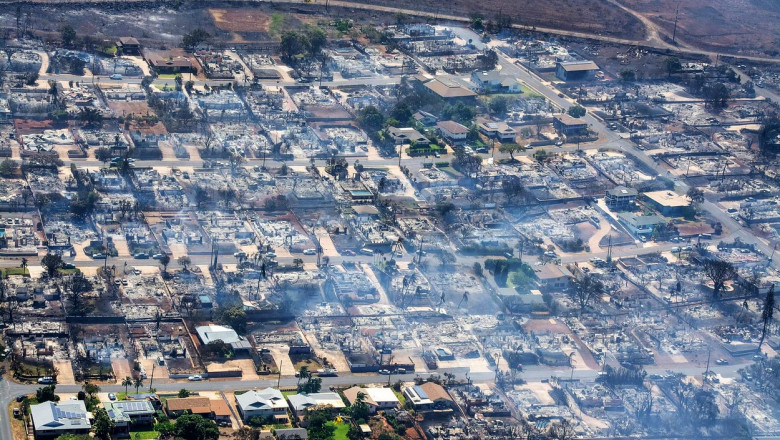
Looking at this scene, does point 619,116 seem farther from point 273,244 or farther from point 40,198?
point 40,198

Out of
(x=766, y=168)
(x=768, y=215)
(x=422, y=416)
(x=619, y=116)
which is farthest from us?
(x=619, y=116)

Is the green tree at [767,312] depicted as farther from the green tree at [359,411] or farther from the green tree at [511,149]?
the green tree at [511,149]

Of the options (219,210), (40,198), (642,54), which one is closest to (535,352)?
(219,210)

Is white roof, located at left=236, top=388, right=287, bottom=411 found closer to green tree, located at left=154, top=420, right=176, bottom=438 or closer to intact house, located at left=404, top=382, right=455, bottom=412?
green tree, located at left=154, top=420, right=176, bottom=438

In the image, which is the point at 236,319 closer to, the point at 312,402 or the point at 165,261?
the point at 165,261

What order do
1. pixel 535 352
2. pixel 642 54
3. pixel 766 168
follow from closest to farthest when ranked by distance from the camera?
pixel 535 352 < pixel 766 168 < pixel 642 54

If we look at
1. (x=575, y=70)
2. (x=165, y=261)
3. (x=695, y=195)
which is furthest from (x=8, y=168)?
(x=575, y=70)

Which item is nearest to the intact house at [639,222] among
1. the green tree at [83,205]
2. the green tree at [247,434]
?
the green tree at [83,205]
